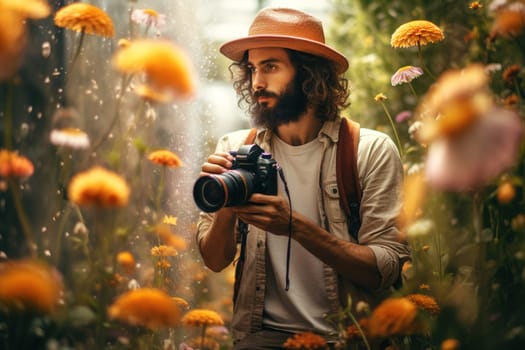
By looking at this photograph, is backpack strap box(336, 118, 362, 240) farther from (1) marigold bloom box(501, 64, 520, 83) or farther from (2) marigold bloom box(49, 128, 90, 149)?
(2) marigold bloom box(49, 128, 90, 149)

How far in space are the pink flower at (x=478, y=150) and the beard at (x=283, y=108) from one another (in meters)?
1.01

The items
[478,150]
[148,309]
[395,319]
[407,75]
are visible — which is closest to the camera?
[478,150]

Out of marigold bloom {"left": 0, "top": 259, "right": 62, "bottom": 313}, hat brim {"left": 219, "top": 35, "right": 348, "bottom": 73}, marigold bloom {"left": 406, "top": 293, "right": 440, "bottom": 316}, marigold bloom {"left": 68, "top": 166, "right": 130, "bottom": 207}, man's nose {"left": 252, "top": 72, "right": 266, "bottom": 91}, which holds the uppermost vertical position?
hat brim {"left": 219, "top": 35, "right": 348, "bottom": 73}

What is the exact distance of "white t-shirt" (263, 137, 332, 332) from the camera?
1.38 m

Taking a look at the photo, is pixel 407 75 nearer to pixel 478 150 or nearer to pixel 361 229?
pixel 361 229

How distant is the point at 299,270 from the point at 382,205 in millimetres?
279

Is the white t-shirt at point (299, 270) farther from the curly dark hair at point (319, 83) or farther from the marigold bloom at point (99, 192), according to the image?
the marigold bloom at point (99, 192)

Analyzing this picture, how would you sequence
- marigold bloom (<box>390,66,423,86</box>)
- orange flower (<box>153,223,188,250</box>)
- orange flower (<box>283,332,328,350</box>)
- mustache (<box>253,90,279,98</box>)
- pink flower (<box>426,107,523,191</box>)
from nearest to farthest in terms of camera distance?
pink flower (<box>426,107,523,191</box>) → orange flower (<box>153,223,188,250</box>) → orange flower (<box>283,332,328,350</box>) → marigold bloom (<box>390,66,423,86</box>) → mustache (<box>253,90,279,98</box>)

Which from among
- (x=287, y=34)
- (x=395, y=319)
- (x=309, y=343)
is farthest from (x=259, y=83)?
(x=395, y=319)

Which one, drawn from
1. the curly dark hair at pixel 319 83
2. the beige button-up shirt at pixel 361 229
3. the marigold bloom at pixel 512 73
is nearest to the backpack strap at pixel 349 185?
the beige button-up shirt at pixel 361 229

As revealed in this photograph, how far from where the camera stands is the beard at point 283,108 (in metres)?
1.52

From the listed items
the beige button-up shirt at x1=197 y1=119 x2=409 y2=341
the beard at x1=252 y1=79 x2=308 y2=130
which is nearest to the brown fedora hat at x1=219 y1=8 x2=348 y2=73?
the beard at x1=252 y1=79 x2=308 y2=130

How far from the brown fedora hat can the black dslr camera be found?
0.39 m

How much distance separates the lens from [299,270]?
1432 mm
